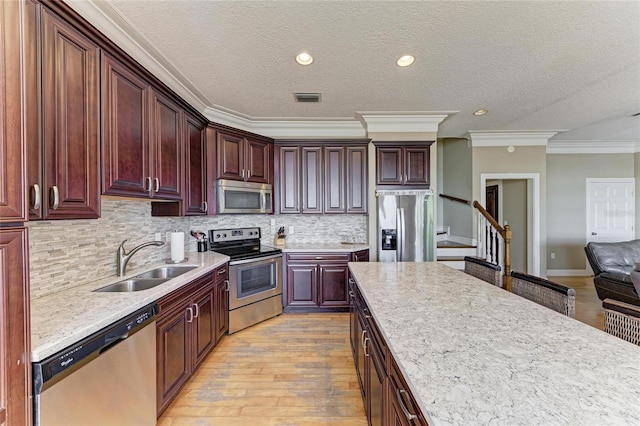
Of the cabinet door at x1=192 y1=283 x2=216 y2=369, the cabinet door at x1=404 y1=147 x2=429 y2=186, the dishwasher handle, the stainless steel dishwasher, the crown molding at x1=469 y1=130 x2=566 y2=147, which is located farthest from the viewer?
the crown molding at x1=469 y1=130 x2=566 y2=147

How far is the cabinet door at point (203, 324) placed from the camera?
223 centimetres

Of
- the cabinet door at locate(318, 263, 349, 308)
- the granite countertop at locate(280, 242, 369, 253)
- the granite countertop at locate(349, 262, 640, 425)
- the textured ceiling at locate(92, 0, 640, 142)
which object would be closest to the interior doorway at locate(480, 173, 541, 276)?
the textured ceiling at locate(92, 0, 640, 142)

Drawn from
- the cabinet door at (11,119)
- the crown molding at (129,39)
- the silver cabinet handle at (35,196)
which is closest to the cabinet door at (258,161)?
the crown molding at (129,39)

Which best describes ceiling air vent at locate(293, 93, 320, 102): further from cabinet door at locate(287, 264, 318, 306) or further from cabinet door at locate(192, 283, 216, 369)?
cabinet door at locate(192, 283, 216, 369)

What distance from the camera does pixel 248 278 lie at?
10.3 ft

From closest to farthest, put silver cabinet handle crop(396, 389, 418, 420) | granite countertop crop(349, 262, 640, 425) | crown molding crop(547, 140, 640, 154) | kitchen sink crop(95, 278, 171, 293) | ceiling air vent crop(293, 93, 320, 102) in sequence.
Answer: granite countertop crop(349, 262, 640, 425)
silver cabinet handle crop(396, 389, 418, 420)
kitchen sink crop(95, 278, 171, 293)
ceiling air vent crop(293, 93, 320, 102)
crown molding crop(547, 140, 640, 154)

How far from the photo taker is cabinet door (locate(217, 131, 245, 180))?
324cm

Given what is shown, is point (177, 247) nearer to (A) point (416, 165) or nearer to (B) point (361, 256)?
(B) point (361, 256)

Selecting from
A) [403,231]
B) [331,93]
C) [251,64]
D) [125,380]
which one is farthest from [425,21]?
[125,380]

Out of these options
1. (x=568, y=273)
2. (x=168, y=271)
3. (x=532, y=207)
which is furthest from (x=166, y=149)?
(x=568, y=273)

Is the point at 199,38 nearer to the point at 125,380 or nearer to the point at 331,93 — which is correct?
the point at 331,93

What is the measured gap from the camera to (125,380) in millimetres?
1438

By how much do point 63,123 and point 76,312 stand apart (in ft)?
3.25

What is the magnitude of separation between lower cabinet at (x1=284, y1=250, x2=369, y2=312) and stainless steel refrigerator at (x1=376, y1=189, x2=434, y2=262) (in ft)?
2.47
